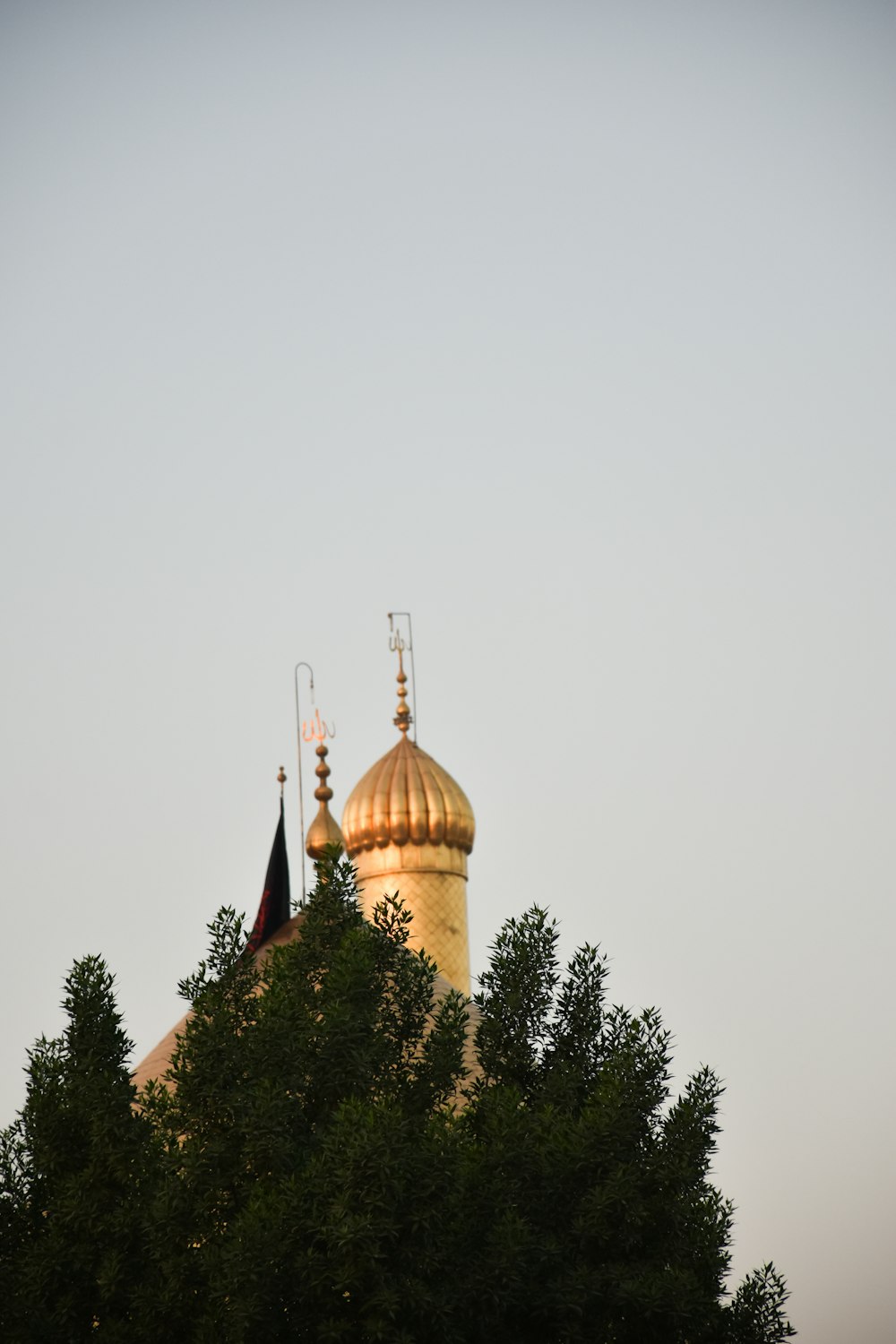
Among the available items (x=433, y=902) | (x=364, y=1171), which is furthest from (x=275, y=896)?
(x=364, y=1171)

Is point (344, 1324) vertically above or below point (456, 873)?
below

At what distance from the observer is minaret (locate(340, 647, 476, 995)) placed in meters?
23.1

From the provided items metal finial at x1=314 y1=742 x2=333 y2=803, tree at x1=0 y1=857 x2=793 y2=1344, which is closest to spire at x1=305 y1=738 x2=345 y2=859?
metal finial at x1=314 y1=742 x2=333 y2=803

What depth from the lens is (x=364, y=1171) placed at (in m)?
9.73

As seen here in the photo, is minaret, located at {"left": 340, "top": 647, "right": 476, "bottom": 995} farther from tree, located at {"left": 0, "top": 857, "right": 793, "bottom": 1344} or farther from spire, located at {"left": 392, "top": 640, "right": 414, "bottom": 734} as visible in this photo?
tree, located at {"left": 0, "top": 857, "right": 793, "bottom": 1344}

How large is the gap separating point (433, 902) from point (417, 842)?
0.84 meters

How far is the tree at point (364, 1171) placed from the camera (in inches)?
387

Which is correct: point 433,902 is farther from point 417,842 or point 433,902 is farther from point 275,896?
point 275,896

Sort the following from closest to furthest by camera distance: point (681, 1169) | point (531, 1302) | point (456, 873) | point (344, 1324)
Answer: point (344, 1324) < point (531, 1302) < point (681, 1169) < point (456, 873)

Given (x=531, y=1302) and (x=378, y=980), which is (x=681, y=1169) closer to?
(x=531, y=1302)

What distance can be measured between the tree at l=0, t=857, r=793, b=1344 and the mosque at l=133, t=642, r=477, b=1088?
35.4ft

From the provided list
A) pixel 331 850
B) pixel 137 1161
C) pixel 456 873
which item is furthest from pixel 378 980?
pixel 456 873

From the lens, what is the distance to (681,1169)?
11.3 meters

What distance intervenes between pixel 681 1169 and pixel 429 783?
501 inches
